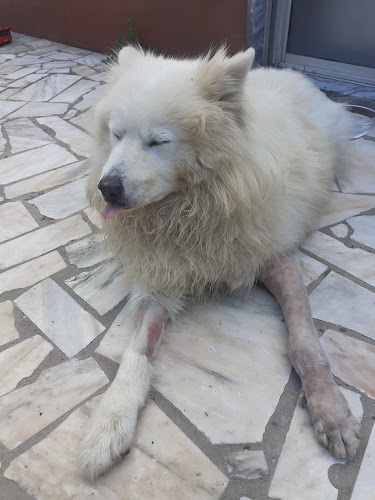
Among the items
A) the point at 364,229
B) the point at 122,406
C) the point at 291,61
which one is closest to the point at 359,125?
the point at 291,61

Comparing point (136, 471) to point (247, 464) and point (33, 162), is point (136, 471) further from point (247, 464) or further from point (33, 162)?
point (33, 162)

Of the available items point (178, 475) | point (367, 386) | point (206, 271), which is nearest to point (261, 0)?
point (206, 271)

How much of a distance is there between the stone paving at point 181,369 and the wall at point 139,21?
8.86 feet

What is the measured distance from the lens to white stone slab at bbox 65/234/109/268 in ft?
8.50

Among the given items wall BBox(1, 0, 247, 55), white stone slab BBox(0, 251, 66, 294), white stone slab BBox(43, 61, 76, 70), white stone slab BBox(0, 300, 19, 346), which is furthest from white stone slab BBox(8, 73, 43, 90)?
white stone slab BBox(0, 300, 19, 346)

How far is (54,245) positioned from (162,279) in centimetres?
97

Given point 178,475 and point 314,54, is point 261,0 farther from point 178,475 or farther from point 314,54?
point 178,475

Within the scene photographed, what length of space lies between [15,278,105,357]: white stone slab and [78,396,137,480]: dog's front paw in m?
0.44

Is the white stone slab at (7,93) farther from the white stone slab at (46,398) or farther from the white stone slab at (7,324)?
the white stone slab at (46,398)

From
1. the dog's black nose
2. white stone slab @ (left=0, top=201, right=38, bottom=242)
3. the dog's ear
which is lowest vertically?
white stone slab @ (left=0, top=201, right=38, bottom=242)

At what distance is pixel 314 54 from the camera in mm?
4707

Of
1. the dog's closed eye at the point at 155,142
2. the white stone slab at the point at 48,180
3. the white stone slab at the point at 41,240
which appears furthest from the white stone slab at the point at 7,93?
the dog's closed eye at the point at 155,142

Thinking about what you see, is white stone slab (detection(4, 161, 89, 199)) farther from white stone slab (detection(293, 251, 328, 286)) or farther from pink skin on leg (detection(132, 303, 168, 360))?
white stone slab (detection(293, 251, 328, 286))

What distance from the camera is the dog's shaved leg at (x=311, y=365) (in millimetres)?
1562
